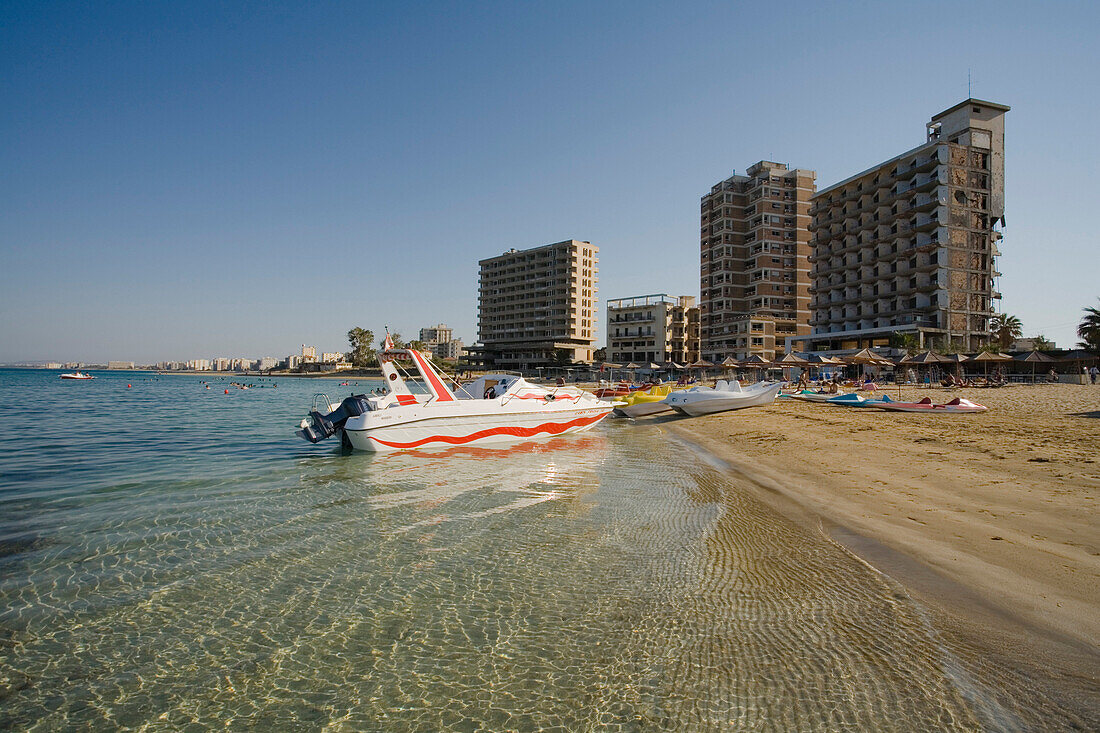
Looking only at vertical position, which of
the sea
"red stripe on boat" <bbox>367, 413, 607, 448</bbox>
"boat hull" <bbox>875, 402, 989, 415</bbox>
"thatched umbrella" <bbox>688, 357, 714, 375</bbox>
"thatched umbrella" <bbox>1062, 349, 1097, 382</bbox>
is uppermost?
"thatched umbrella" <bbox>1062, 349, 1097, 382</bbox>

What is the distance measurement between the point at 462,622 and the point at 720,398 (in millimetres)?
22699

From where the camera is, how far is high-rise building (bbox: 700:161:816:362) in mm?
91875

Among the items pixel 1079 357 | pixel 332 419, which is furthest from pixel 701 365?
pixel 332 419

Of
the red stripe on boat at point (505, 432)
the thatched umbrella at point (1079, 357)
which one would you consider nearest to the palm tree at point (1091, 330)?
the thatched umbrella at point (1079, 357)

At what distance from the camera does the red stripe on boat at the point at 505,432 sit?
14.7 m

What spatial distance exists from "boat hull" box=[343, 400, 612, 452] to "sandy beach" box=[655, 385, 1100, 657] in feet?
18.5

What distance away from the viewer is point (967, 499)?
331 inches

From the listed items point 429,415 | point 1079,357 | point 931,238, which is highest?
point 931,238

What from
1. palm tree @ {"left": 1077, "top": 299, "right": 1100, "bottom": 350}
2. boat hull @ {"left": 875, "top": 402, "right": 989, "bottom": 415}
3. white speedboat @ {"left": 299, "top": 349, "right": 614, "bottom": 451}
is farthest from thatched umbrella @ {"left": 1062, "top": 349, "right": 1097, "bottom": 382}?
white speedboat @ {"left": 299, "top": 349, "right": 614, "bottom": 451}

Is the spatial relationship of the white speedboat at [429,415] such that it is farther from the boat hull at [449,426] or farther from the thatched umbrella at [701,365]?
the thatched umbrella at [701,365]

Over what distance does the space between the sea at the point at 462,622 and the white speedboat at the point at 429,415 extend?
4.53 metres

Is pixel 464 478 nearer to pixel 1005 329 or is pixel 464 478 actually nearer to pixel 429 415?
pixel 429 415

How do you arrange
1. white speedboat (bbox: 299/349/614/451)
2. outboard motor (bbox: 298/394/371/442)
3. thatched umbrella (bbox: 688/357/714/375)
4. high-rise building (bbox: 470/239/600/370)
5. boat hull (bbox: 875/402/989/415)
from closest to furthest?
1. white speedboat (bbox: 299/349/614/451)
2. outboard motor (bbox: 298/394/371/442)
3. boat hull (bbox: 875/402/989/415)
4. thatched umbrella (bbox: 688/357/714/375)
5. high-rise building (bbox: 470/239/600/370)

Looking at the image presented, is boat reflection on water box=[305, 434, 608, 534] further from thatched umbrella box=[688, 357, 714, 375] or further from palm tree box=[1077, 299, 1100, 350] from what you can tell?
palm tree box=[1077, 299, 1100, 350]
